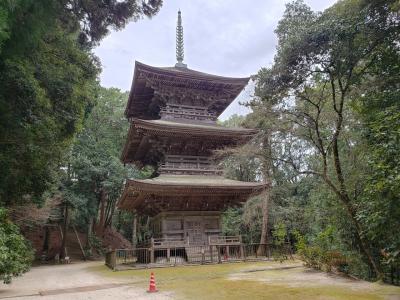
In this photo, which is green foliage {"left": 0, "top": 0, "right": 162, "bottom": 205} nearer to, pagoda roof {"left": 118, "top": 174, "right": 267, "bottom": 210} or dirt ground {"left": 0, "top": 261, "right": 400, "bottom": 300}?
dirt ground {"left": 0, "top": 261, "right": 400, "bottom": 300}

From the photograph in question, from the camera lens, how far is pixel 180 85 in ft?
59.4

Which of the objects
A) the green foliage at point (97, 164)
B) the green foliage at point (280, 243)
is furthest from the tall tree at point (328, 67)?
the green foliage at point (97, 164)

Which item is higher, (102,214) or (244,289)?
(102,214)

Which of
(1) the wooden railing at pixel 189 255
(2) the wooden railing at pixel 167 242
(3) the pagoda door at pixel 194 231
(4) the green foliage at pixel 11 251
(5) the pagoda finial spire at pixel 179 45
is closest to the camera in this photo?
(4) the green foliage at pixel 11 251

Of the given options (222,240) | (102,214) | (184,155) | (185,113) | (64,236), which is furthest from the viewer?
(102,214)

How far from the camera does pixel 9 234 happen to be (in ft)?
30.4

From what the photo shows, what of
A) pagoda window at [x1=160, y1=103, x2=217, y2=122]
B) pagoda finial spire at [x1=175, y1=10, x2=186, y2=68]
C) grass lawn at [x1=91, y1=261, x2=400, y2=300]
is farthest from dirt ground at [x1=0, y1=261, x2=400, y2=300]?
pagoda finial spire at [x1=175, y1=10, x2=186, y2=68]

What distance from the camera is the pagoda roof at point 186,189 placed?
14916mm

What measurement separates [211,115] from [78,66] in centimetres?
916

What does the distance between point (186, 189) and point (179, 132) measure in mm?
2625

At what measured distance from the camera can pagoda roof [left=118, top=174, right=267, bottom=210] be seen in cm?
1492

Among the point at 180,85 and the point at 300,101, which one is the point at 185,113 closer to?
the point at 180,85

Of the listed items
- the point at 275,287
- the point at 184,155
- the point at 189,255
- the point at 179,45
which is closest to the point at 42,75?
the point at 275,287

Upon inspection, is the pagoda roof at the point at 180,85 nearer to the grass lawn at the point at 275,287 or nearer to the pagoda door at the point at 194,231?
the pagoda door at the point at 194,231
